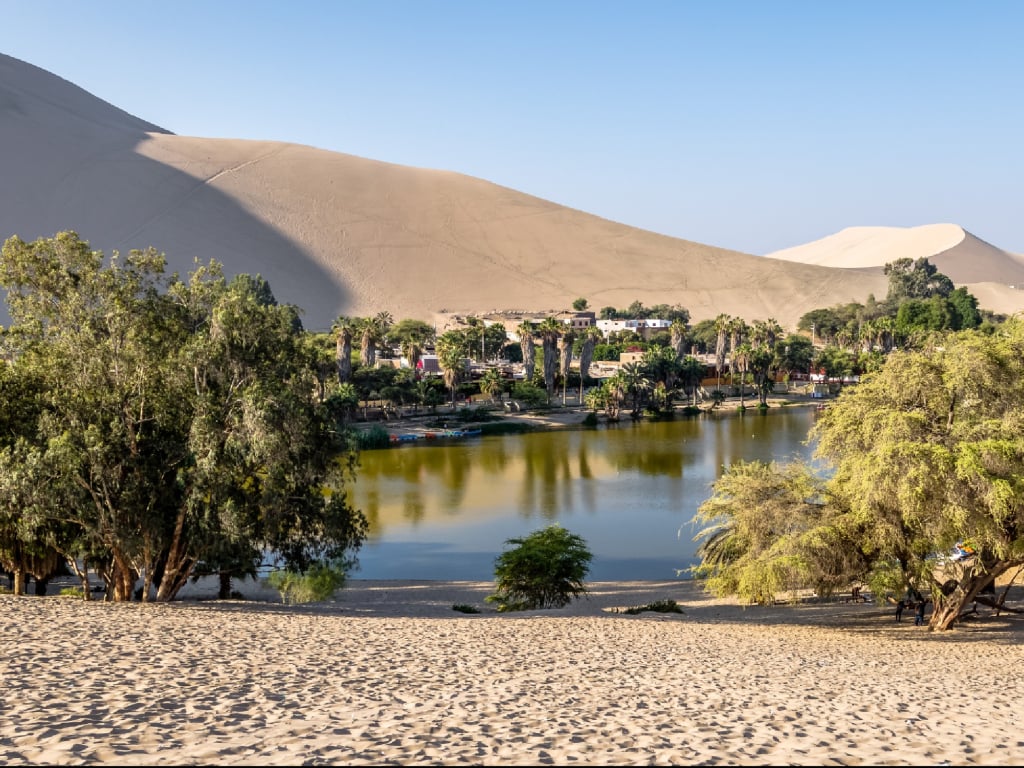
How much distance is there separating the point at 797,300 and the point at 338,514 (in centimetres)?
15580

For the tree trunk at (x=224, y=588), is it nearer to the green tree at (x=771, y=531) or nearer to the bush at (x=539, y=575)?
the bush at (x=539, y=575)

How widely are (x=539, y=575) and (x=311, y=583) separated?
18.2 ft

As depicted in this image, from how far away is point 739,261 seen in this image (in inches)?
6870

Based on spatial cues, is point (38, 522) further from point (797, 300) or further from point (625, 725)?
point (797, 300)

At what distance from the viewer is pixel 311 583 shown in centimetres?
2089

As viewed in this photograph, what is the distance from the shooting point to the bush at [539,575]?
2145cm

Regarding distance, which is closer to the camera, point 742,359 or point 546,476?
point 546,476

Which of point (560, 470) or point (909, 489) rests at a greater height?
point (909, 489)

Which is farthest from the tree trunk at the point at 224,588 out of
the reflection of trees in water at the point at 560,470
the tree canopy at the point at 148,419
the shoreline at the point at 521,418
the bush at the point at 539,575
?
the shoreline at the point at 521,418

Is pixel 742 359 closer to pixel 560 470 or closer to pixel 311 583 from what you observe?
pixel 560 470

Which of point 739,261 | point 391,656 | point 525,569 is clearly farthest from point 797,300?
point 391,656

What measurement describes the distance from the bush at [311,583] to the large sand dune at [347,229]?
10881 cm

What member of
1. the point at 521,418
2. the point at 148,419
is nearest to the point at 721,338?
the point at 521,418

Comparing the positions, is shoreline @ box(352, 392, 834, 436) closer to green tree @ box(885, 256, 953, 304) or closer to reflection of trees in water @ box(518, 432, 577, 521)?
reflection of trees in water @ box(518, 432, 577, 521)
